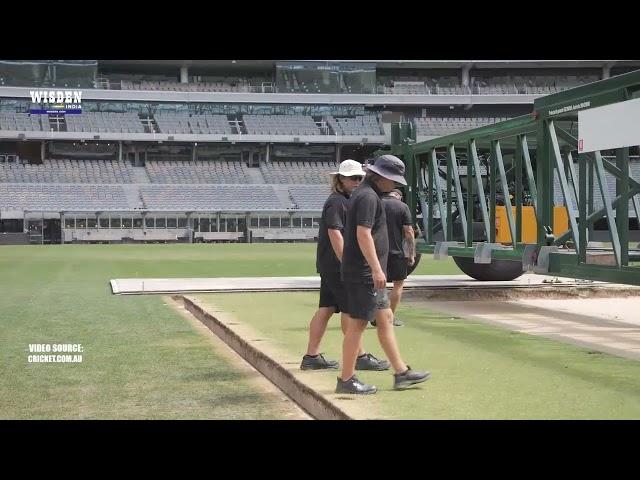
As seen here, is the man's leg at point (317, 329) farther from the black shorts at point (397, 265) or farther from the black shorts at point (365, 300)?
the black shorts at point (397, 265)

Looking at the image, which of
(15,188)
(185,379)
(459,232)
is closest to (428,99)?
(15,188)

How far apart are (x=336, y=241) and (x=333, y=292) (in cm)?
51

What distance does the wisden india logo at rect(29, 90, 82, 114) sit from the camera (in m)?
60.6

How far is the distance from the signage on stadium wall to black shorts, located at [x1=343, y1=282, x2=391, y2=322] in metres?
3.90

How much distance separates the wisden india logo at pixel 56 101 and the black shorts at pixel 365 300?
57750 millimetres

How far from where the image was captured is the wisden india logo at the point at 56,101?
60562 mm

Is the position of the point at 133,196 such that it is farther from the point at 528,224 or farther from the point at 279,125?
the point at 528,224

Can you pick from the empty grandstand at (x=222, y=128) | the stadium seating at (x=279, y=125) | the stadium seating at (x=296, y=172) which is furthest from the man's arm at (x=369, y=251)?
the stadium seating at (x=279, y=125)

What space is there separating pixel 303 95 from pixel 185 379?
57078 mm

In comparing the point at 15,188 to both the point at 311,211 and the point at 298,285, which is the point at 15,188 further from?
the point at 298,285

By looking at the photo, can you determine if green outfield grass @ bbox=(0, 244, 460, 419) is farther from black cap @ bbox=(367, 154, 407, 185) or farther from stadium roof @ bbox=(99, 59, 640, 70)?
stadium roof @ bbox=(99, 59, 640, 70)

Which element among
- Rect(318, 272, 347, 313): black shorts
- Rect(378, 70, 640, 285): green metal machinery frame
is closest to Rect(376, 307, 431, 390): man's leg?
Rect(318, 272, 347, 313): black shorts

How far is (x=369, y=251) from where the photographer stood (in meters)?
6.10

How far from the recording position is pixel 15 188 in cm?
5622
